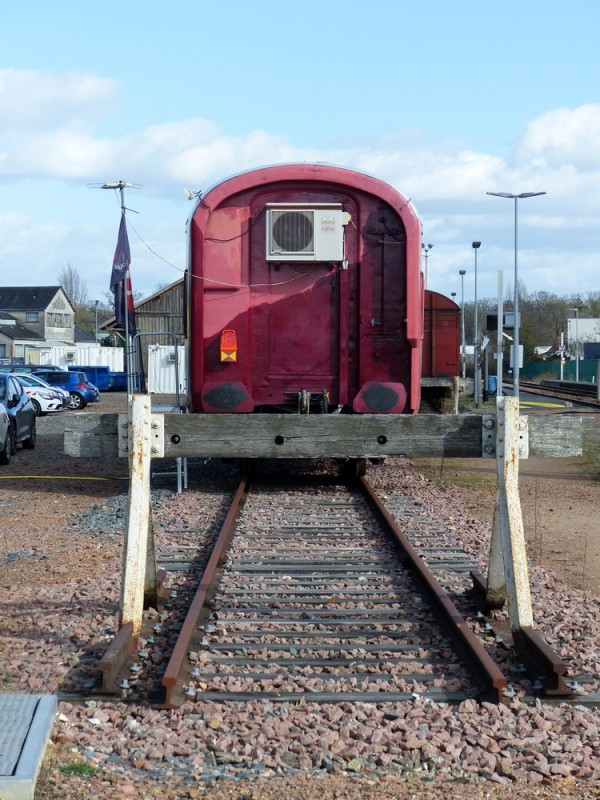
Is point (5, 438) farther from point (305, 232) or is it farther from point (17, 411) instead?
point (305, 232)

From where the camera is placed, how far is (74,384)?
4119cm

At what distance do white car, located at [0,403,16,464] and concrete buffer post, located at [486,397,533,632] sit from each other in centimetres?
1303

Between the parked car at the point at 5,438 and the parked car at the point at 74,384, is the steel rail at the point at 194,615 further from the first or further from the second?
the parked car at the point at 74,384

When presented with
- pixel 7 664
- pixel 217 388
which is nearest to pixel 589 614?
pixel 7 664

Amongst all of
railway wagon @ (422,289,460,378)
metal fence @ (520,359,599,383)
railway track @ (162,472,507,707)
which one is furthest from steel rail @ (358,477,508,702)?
metal fence @ (520,359,599,383)

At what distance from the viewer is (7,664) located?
226 inches

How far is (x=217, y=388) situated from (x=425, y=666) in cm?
681

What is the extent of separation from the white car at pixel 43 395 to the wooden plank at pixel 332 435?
2973 cm

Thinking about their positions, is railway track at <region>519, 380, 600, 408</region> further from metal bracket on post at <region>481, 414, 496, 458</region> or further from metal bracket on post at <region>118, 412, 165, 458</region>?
metal bracket on post at <region>118, 412, 165, 458</region>

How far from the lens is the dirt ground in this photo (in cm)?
938

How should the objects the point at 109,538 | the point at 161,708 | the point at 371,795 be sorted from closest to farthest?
the point at 371,795 < the point at 161,708 < the point at 109,538

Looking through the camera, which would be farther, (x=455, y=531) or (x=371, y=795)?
(x=455, y=531)

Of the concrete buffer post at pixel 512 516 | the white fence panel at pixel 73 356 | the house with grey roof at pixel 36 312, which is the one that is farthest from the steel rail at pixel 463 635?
the house with grey roof at pixel 36 312

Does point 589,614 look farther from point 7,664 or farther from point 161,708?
point 7,664
